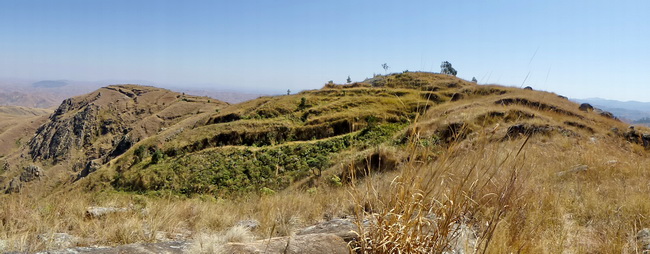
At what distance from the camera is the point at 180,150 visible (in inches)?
883

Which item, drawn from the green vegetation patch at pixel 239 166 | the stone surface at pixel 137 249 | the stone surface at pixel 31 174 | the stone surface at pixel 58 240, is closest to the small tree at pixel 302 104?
the green vegetation patch at pixel 239 166

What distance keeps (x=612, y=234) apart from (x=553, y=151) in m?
5.53

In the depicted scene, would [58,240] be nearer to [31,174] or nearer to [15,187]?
[15,187]

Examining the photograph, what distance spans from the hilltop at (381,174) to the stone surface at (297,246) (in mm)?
236

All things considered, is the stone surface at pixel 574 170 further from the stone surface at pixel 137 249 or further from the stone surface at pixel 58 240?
the stone surface at pixel 58 240

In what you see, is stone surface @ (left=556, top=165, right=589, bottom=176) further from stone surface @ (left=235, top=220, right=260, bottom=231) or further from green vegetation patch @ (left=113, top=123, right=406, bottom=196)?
green vegetation patch @ (left=113, top=123, right=406, bottom=196)

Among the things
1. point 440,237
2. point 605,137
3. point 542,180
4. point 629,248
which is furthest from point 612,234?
point 605,137

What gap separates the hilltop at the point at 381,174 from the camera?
189 centimetres

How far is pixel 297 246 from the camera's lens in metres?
1.79

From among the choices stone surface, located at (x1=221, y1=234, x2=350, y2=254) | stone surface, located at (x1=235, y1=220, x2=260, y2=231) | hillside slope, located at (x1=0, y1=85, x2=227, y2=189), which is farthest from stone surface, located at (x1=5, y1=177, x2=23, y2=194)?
hillside slope, located at (x1=0, y1=85, x2=227, y2=189)

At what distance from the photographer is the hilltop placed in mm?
1890

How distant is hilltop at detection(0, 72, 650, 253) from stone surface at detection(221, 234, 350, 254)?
0.78 feet

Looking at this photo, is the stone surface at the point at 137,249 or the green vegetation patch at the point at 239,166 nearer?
the stone surface at the point at 137,249

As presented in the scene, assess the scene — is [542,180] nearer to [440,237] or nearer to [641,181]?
[641,181]
